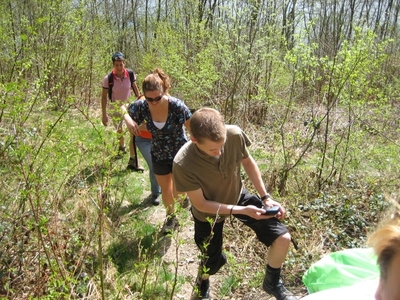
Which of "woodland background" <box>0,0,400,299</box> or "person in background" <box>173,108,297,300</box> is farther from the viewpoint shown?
"woodland background" <box>0,0,400,299</box>

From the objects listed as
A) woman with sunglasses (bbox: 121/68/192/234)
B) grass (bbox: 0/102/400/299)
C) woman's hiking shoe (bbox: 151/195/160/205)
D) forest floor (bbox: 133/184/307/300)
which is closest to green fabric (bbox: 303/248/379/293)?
grass (bbox: 0/102/400/299)

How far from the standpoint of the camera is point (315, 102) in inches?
220

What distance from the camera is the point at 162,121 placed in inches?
141

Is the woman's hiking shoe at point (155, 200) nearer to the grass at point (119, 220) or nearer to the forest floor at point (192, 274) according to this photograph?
the grass at point (119, 220)

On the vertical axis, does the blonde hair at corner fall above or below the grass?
above

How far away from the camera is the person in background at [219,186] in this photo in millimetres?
2307

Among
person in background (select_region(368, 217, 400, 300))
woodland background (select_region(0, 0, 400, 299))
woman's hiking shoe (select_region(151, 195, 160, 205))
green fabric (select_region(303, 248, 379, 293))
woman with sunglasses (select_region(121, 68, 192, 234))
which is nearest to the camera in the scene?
person in background (select_region(368, 217, 400, 300))

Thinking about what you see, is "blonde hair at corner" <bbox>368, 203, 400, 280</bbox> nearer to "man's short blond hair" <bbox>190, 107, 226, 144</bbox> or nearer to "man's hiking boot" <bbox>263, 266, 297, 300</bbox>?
"man's short blond hair" <bbox>190, 107, 226, 144</bbox>

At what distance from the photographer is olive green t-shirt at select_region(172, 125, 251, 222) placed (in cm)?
244

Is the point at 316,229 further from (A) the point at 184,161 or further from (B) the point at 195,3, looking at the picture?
(B) the point at 195,3

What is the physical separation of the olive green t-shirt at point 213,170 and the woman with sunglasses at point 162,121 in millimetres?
977

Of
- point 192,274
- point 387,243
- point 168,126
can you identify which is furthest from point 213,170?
point 387,243

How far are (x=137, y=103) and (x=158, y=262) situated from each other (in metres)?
1.66

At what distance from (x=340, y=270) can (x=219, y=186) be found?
971 millimetres
